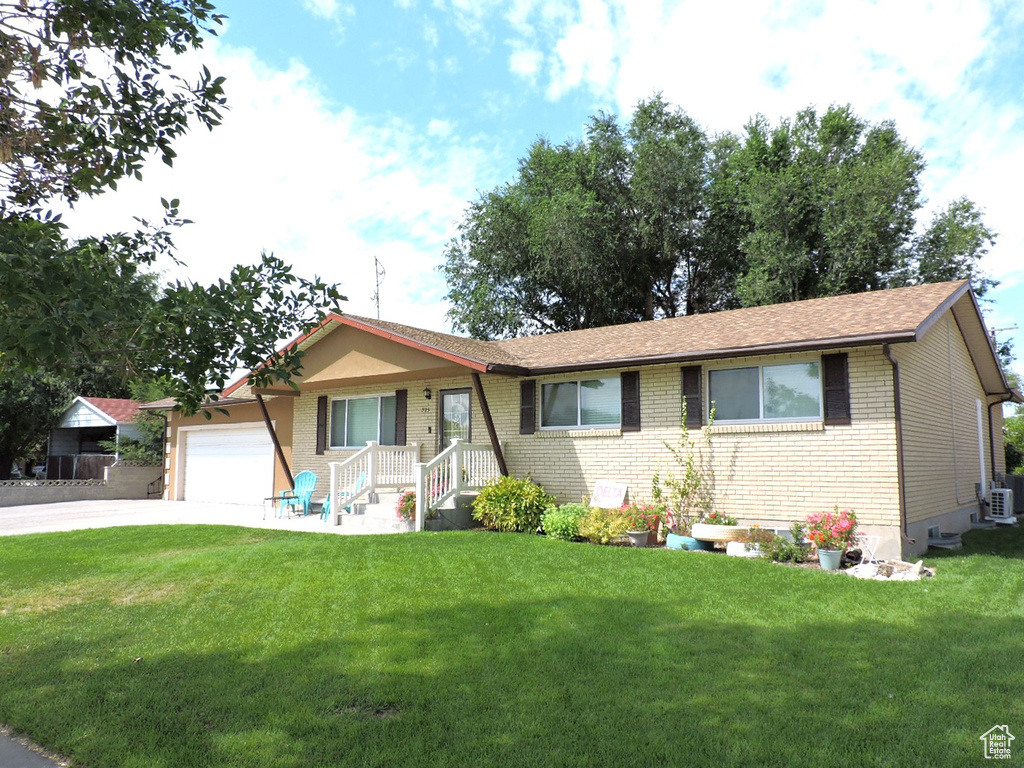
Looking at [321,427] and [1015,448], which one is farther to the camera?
[1015,448]

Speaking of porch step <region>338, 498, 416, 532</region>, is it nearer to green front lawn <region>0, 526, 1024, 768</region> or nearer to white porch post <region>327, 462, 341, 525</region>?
white porch post <region>327, 462, 341, 525</region>

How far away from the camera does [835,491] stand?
1056 cm

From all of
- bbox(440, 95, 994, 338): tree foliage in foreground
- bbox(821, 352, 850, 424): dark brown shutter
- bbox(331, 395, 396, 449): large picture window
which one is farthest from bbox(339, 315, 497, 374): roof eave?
bbox(440, 95, 994, 338): tree foliage in foreground

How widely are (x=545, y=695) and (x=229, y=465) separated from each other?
60.6ft

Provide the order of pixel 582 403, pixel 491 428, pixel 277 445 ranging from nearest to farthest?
pixel 491 428, pixel 582 403, pixel 277 445

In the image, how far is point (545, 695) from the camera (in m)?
4.57

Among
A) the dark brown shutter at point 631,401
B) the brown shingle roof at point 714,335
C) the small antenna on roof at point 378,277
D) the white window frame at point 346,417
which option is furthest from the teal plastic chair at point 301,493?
the small antenna on roof at point 378,277

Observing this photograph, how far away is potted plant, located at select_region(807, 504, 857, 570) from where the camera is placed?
9328 mm

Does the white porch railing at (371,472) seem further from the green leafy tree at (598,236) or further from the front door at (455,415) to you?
the green leafy tree at (598,236)

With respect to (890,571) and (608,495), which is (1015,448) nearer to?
(608,495)

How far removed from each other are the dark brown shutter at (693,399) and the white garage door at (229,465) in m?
12.4

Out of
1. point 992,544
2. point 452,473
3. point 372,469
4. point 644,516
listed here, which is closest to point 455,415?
point 452,473

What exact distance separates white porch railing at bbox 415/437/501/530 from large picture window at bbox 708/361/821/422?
190 inches

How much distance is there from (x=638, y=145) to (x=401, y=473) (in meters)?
21.1
